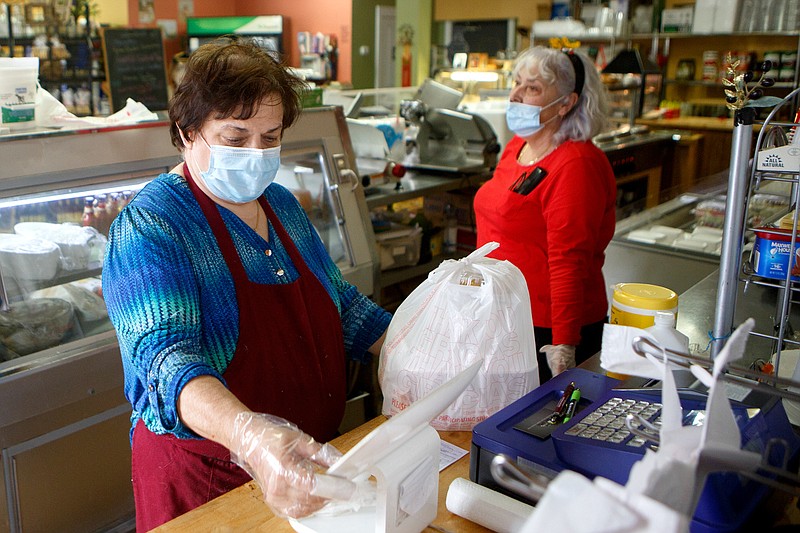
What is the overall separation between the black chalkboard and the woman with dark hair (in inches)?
242

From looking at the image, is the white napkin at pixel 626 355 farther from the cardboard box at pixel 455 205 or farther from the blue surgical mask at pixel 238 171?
the cardboard box at pixel 455 205

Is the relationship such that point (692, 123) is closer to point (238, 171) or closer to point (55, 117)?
point (55, 117)

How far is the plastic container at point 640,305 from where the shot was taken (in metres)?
1.54

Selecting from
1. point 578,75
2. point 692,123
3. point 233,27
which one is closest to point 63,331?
point 578,75

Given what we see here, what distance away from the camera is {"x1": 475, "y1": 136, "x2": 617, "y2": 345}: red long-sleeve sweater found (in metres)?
2.10

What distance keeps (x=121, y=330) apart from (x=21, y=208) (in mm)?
926

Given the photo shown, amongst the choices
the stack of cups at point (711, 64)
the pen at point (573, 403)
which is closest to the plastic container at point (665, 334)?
the pen at point (573, 403)

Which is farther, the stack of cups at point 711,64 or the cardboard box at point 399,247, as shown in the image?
the stack of cups at point 711,64

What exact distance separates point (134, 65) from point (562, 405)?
712 centimetres

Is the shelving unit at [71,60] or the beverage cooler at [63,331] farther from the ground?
the shelving unit at [71,60]

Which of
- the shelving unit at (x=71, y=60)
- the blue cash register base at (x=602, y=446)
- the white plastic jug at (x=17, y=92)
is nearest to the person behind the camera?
the blue cash register base at (x=602, y=446)

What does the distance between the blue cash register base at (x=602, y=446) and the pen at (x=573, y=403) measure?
0.05ft

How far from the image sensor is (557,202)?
7.06ft

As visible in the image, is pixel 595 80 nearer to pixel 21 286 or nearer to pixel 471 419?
pixel 471 419
